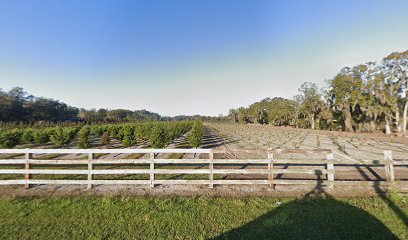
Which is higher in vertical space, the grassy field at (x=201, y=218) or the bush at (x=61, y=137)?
the bush at (x=61, y=137)

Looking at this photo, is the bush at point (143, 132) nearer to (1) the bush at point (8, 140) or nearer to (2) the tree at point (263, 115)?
(1) the bush at point (8, 140)

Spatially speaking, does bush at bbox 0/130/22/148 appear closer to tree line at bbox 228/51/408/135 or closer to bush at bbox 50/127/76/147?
bush at bbox 50/127/76/147

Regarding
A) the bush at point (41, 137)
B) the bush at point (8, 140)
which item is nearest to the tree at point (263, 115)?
the bush at point (41, 137)

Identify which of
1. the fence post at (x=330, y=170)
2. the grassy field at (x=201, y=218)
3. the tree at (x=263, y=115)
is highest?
the tree at (x=263, y=115)

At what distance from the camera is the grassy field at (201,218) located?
397cm

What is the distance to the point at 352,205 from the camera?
204 inches

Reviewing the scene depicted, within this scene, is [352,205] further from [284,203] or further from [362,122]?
[362,122]

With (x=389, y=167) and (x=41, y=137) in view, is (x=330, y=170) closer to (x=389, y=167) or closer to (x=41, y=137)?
(x=389, y=167)

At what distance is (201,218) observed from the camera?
15.1 ft

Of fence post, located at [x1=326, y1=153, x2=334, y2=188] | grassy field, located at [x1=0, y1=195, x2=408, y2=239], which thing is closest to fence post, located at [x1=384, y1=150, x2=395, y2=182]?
grassy field, located at [x1=0, y1=195, x2=408, y2=239]

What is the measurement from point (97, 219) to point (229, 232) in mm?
3033

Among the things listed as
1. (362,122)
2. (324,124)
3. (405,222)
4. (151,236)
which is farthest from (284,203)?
(324,124)

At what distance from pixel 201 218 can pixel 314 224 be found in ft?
8.09

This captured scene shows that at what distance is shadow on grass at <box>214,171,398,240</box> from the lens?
3.88 meters
